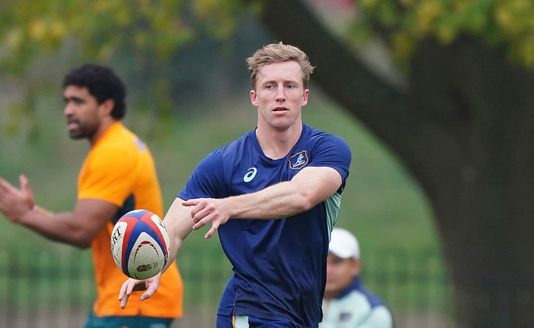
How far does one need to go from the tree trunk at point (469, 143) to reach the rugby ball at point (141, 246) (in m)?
8.58

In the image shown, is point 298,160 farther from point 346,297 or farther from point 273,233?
point 346,297

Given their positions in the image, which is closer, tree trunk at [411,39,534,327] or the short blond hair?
the short blond hair

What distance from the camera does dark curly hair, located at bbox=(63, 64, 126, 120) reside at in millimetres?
8391

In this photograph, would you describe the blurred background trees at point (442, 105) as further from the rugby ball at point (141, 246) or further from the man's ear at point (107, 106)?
the rugby ball at point (141, 246)

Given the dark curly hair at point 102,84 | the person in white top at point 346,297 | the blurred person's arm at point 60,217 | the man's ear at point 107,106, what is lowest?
the person in white top at point 346,297

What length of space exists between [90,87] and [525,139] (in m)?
7.88

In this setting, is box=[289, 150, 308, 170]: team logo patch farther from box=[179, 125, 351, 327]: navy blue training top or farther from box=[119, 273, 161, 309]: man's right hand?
box=[119, 273, 161, 309]: man's right hand

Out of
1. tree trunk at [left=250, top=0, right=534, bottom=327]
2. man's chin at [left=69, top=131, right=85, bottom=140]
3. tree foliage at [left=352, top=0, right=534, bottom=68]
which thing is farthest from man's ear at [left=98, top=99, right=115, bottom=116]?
tree trunk at [left=250, top=0, right=534, bottom=327]

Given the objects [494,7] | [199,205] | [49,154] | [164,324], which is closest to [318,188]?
[199,205]

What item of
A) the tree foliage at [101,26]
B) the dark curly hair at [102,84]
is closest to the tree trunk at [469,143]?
the tree foliage at [101,26]

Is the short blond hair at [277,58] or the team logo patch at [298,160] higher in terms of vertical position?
the short blond hair at [277,58]

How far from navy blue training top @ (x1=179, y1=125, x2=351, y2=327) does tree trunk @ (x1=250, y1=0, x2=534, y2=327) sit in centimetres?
833

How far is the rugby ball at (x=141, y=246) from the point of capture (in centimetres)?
630

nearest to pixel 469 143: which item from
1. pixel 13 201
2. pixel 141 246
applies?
pixel 13 201
